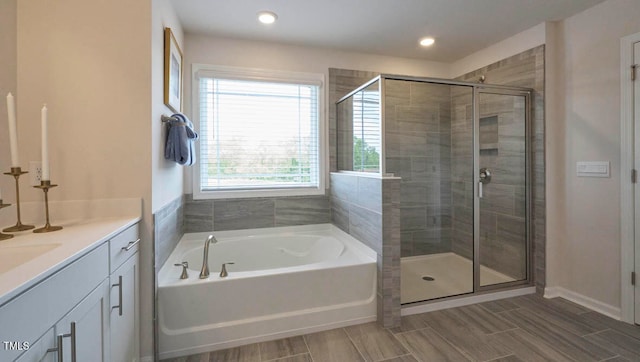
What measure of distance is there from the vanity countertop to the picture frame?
2.87ft

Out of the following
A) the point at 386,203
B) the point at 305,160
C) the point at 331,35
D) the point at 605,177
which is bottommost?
the point at 386,203

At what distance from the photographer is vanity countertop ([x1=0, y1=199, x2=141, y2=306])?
0.75m

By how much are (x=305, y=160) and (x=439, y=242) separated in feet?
6.12

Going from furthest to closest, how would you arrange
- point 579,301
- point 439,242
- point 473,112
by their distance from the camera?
1. point 439,242
2. point 473,112
3. point 579,301

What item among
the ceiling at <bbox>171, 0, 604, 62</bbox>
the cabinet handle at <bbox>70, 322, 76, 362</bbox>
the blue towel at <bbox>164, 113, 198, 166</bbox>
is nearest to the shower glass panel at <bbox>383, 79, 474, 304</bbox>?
the ceiling at <bbox>171, 0, 604, 62</bbox>

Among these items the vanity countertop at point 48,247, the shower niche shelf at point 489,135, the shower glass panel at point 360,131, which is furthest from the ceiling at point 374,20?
the vanity countertop at point 48,247

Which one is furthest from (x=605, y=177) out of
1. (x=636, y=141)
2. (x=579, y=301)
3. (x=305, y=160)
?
(x=305, y=160)

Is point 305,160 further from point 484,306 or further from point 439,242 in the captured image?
point 484,306

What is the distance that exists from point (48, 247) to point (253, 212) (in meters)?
1.77

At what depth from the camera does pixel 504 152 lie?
2.76 meters

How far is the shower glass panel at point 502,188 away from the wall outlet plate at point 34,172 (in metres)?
3.20

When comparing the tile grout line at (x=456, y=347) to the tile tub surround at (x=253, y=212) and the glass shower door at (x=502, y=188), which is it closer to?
the glass shower door at (x=502, y=188)

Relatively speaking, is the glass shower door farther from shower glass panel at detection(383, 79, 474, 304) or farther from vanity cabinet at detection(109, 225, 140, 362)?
vanity cabinet at detection(109, 225, 140, 362)

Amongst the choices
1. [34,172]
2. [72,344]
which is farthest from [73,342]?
[34,172]
